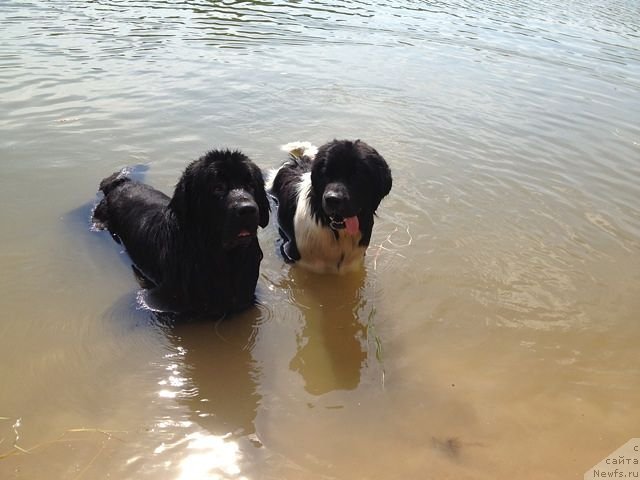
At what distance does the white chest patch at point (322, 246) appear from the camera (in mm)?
5105

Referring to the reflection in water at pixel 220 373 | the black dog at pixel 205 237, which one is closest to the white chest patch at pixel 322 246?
the black dog at pixel 205 237

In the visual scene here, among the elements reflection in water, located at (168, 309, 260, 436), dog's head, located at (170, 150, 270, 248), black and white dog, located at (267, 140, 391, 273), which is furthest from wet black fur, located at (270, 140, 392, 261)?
reflection in water, located at (168, 309, 260, 436)

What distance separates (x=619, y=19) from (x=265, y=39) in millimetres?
12728

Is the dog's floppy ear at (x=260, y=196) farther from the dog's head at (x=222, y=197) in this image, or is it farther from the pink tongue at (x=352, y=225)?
the pink tongue at (x=352, y=225)

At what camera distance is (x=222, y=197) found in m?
3.93

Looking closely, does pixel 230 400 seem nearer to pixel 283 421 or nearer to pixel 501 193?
pixel 283 421

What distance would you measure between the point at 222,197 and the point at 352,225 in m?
1.40

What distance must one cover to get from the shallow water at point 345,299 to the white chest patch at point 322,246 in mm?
165

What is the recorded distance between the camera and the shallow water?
328 cm

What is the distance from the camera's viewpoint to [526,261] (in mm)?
5414

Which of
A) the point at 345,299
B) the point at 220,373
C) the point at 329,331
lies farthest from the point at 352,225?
the point at 220,373

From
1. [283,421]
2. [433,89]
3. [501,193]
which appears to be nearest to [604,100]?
[433,89]

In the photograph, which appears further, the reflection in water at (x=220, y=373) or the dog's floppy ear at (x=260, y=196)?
A: the dog's floppy ear at (x=260, y=196)

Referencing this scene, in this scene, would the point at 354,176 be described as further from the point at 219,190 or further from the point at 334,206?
the point at 219,190
